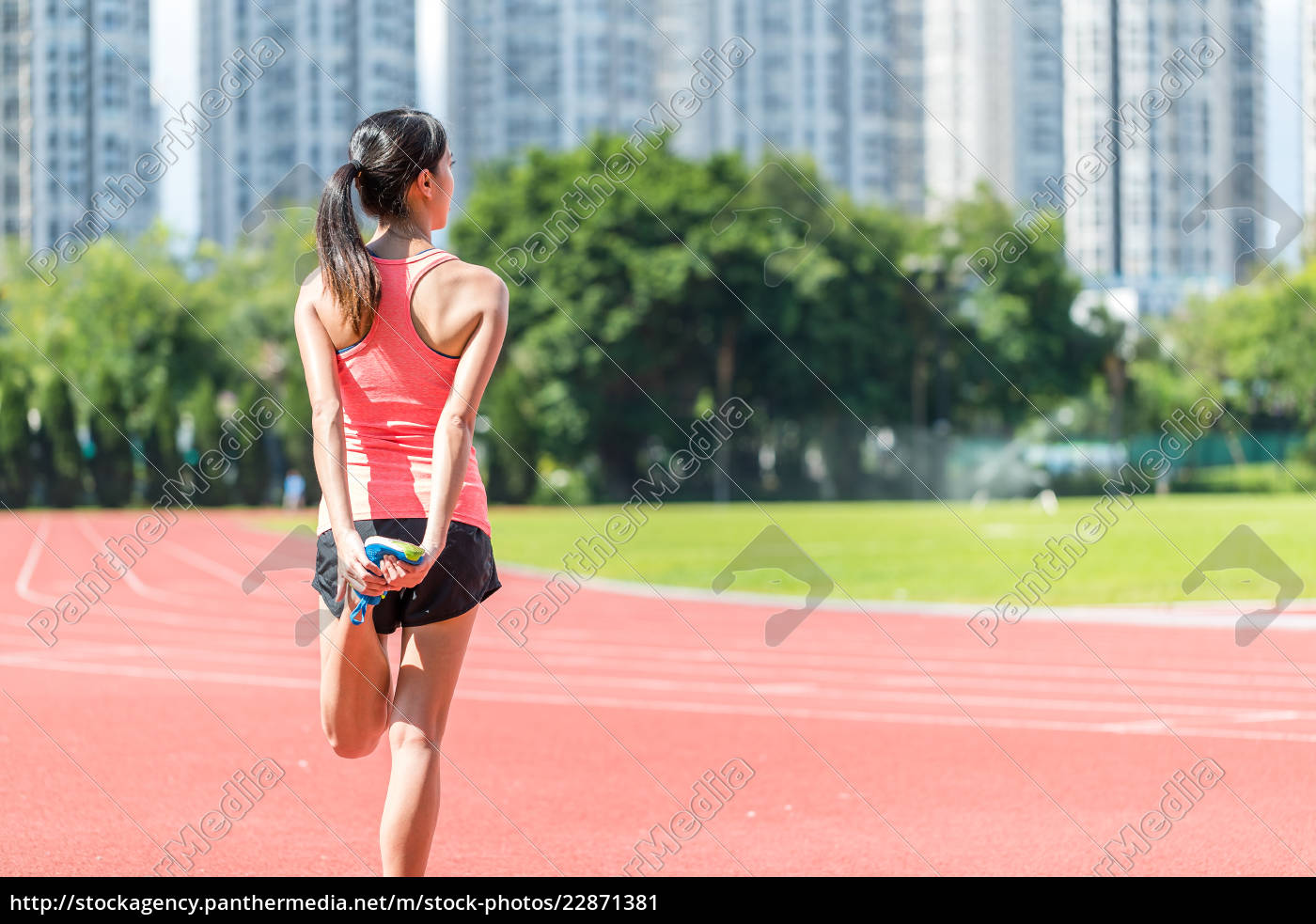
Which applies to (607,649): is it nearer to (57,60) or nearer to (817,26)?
(57,60)

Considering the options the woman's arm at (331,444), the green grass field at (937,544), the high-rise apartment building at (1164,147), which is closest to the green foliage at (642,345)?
the green grass field at (937,544)

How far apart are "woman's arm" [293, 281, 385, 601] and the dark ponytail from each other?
79mm

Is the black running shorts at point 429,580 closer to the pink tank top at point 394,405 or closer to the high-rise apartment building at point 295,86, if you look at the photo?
the pink tank top at point 394,405

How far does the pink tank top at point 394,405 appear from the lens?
114 inches

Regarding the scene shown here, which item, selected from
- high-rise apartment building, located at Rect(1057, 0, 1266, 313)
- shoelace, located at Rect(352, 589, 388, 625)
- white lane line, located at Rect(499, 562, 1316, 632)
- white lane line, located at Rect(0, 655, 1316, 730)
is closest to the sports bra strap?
shoelace, located at Rect(352, 589, 388, 625)

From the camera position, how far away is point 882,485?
46781 mm

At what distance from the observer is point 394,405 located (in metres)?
2.90

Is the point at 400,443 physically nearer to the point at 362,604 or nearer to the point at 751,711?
the point at 362,604

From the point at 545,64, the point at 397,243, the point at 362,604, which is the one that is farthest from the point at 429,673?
the point at 545,64

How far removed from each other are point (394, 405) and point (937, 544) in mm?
21388

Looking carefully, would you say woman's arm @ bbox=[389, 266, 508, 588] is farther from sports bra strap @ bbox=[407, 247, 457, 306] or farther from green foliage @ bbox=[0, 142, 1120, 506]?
green foliage @ bbox=[0, 142, 1120, 506]

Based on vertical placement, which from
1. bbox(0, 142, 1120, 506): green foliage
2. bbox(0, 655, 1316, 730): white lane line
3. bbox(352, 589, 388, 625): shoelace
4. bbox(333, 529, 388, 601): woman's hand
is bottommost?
bbox(0, 142, 1120, 506): green foliage

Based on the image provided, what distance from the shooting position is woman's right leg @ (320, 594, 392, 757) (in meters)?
2.91
